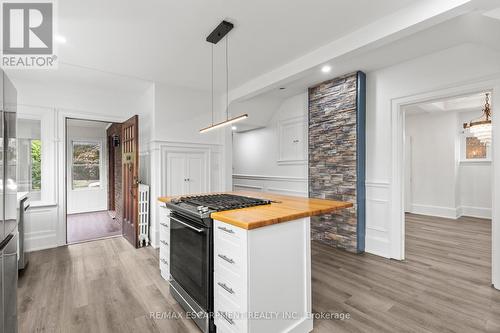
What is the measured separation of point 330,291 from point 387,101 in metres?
2.64

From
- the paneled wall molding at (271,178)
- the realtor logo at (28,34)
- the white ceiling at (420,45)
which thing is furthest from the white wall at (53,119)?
the white ceiling at (420,45)

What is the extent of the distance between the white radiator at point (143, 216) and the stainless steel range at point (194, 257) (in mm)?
1792

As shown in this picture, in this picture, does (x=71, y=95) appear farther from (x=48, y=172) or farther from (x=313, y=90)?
(x=313, y=90)

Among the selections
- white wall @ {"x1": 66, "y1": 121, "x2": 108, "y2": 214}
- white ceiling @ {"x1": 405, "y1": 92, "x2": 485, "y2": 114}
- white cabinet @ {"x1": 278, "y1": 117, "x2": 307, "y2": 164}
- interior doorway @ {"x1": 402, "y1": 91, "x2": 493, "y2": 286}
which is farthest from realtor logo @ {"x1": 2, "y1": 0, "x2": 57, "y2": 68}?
white ceiling @ {"x1": 405, "y1": 92, "x2": 485, "y2": 114}

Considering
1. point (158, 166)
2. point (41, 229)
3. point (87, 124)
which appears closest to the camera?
point (41, 229)

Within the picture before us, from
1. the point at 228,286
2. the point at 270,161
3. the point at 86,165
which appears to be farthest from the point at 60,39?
the point at 86,165

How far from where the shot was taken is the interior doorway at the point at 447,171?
16.9 feet

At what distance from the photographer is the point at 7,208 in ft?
4.15

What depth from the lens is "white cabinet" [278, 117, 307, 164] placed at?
15.4ft

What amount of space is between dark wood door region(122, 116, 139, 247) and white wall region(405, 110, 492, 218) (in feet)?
21.6

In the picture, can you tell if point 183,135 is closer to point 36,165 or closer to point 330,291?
point 36,165

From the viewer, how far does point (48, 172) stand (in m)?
3.91

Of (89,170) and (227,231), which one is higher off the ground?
(89,170)

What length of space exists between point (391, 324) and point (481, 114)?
6.05 m
